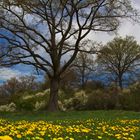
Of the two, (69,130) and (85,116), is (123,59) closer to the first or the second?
(85,116)

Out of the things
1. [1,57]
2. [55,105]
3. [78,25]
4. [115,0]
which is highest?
[115,0]

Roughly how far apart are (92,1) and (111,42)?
36.2 m

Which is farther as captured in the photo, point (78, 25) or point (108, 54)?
point (108, 54)

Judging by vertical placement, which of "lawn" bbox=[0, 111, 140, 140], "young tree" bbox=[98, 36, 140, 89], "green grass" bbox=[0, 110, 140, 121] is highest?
"young tree" bbox=[98, 36, 140, 89]

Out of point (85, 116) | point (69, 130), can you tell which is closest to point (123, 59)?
point (85, 116)

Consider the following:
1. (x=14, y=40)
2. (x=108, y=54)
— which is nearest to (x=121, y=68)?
(x=108, y=54)

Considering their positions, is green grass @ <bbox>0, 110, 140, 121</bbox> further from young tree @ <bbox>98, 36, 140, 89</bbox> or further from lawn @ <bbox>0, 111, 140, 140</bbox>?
young tree @ <bbox>98, 36, 140, 89</bbox>

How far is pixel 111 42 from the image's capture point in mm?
71812

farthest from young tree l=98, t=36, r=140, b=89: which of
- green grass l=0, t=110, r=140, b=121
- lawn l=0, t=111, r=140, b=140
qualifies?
lawn l=0, t=111, r=140, b=140

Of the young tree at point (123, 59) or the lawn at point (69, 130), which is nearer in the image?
the lawn at point (69, 130)

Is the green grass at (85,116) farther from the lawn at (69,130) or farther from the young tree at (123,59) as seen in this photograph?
the young tree at (123,59)

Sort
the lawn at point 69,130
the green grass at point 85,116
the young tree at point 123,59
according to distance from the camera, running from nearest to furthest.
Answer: the lawn at point 69,130 → the green grass at point 85,116 → the young tree at point 123,59

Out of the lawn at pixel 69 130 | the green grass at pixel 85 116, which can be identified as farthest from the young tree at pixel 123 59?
the lawn at pixel 69 130

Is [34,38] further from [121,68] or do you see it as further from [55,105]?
[121,68]
